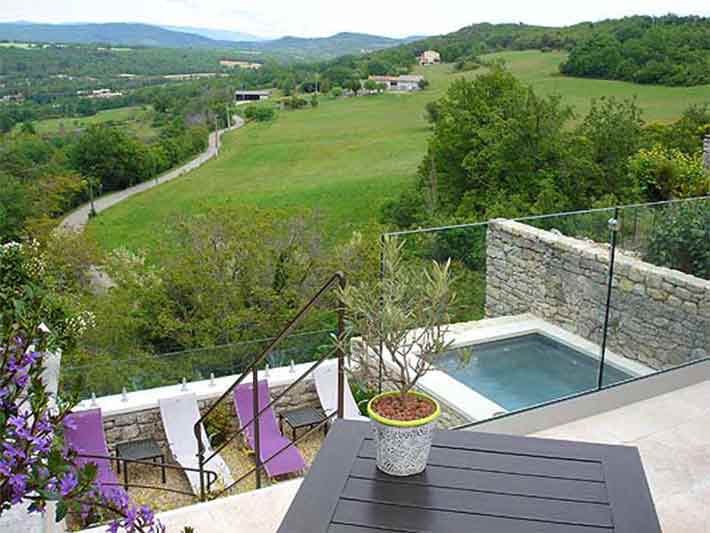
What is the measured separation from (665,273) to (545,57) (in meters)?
22.6

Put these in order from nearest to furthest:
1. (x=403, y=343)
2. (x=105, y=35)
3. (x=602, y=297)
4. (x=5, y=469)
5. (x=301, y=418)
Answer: (x=5, y=469)
(x=403, y=343)
(x=602, y=297)
(x=301, y=418)
(x=105, y=35)

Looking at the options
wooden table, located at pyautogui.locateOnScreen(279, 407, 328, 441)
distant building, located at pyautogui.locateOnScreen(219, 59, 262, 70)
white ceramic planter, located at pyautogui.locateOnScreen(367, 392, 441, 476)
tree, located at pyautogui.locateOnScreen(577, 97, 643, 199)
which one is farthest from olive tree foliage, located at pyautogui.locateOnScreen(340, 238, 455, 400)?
distant building, located at pyautogui.locateOnScreen(219, 59, 262, 70)

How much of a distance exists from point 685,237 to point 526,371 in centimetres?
136

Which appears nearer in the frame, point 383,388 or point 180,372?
point 383,388

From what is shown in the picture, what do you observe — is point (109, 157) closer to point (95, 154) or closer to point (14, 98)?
point (95, 154)

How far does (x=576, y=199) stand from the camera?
2091 cm

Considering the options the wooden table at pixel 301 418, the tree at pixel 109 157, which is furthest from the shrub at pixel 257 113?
the wooden table at pixel 301 418

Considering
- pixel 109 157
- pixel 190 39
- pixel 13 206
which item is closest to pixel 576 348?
pixel 13 206

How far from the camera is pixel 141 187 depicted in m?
29.7

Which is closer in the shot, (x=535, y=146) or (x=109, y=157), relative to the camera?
(x=535, y=146)

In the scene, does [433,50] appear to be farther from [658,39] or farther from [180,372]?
[180,372]

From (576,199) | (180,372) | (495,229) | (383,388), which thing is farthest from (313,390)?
(576,199)

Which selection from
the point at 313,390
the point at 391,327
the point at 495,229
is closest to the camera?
the point at 391,327

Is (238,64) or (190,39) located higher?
(190,39)
